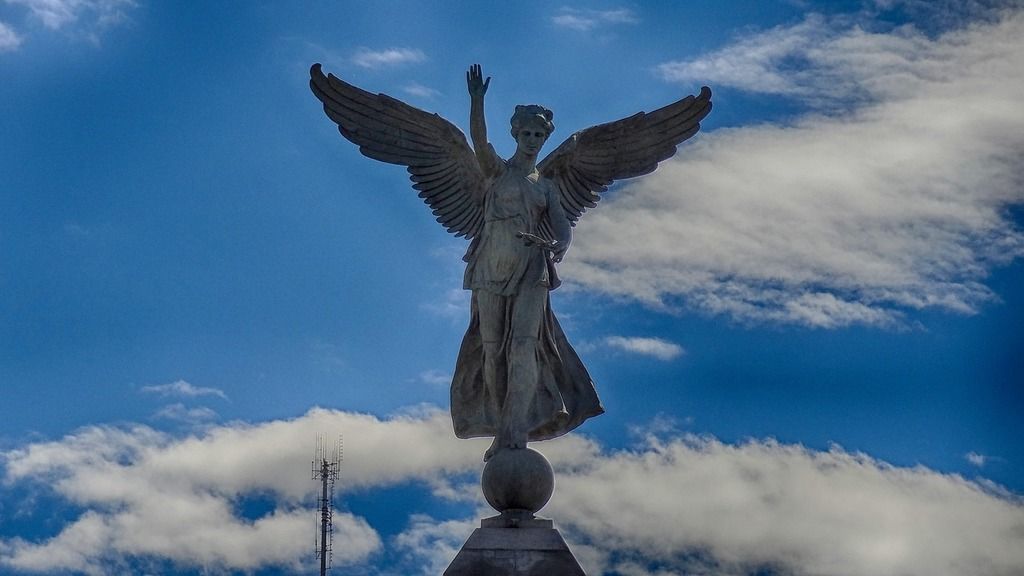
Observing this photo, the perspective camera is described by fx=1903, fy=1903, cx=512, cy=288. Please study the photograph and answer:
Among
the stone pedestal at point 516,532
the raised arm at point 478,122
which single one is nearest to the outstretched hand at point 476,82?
the raised arm at point 478,122

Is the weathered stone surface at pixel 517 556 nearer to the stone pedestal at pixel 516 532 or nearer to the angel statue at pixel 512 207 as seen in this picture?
the stone pedestal at pixel 516 532

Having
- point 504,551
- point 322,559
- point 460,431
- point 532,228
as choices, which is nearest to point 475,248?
point 532,228

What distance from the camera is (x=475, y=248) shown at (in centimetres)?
2152

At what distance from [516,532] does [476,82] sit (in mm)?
5054

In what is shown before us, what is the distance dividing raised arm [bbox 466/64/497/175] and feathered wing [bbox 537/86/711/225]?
100 centimetres

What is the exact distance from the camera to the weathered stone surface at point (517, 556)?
19.7 meters

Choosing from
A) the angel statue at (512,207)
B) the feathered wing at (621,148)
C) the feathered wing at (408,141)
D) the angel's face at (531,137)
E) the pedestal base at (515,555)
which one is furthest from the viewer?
the feathered wing at (621,148)

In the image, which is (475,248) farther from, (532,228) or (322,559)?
(322,559)

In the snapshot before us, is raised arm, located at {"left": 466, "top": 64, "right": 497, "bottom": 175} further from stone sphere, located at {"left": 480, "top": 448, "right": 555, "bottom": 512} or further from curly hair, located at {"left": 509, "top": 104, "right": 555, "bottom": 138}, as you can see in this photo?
stone sphere, located at {"left": 480, "top": 448, "right": 555, "bottom": 512}

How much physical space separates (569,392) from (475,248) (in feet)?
6.37

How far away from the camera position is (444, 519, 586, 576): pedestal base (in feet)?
64.7

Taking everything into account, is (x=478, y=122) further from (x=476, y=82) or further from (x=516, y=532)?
(x=516, y=532)

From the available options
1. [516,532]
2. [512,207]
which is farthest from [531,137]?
[516,532]

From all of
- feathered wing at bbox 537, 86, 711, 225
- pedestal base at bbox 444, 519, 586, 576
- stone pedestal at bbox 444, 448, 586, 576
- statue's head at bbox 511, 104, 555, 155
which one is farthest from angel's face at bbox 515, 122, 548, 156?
pedestal base at bbox 444, 519, 586, 576
